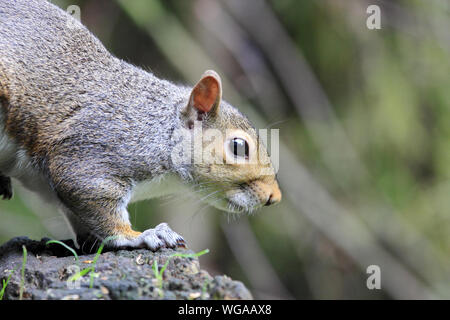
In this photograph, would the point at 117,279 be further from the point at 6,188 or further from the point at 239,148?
the point at 6,188

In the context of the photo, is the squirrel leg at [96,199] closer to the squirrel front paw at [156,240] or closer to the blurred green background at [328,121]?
the squirrel front paw at [156,240]

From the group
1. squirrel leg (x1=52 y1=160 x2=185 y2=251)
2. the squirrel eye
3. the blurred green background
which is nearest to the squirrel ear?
the squirrel eye

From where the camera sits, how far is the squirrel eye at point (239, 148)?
9.63 feet

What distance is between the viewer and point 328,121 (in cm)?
579

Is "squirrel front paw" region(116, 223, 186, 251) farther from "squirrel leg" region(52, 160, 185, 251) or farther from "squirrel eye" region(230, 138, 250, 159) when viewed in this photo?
"squirrel eye" region(230, 138, 250, 159)

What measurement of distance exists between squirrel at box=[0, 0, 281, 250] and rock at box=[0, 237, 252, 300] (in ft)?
0.89

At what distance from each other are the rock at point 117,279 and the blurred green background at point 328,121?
2.78 m

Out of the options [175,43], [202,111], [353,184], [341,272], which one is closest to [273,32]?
[175,43]

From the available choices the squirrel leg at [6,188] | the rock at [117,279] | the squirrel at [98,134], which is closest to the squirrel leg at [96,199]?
the squirrel at [98,134]

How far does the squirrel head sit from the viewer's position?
9.50ft

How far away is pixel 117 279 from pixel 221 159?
92cm

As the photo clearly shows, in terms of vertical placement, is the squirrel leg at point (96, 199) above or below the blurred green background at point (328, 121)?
below
